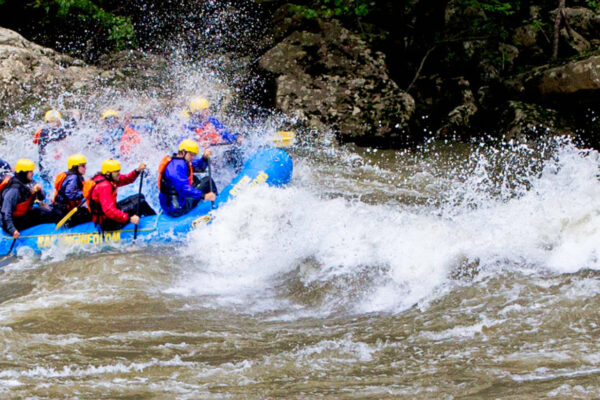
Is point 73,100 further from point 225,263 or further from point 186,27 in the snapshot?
point 225,263

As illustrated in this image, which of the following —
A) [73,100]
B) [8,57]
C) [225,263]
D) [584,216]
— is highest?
[8,57]

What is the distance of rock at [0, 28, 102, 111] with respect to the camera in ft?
37.9

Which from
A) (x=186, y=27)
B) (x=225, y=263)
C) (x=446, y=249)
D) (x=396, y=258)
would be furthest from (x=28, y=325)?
(x=186, y=27)

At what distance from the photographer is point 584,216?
18.1 ft

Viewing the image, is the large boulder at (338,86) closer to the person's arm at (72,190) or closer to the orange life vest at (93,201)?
the person's arm at (72,190)

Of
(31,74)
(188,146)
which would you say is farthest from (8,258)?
(31,74)

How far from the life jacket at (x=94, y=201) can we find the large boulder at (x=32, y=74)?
5950 millimetres

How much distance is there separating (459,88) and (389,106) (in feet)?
6.95

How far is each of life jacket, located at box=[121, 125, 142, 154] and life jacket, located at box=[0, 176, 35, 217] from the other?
78.7 inches

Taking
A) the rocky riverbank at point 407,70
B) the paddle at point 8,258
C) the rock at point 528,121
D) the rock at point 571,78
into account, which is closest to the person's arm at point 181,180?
the paddle at point 8,258

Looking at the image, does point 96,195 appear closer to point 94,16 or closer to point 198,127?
point 198,127

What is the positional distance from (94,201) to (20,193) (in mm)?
877

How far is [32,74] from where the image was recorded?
11.9 metres

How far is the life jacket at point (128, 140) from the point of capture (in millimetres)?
8586
